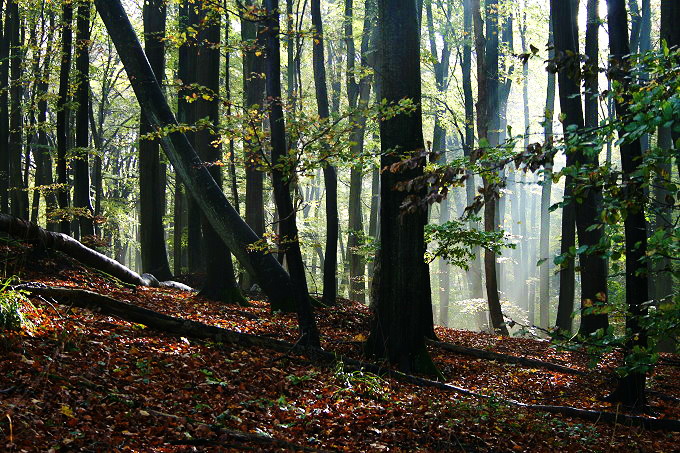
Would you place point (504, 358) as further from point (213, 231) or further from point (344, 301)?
point (213, 231)

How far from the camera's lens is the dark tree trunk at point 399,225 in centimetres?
734

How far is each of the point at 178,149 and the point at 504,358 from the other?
7043 mm

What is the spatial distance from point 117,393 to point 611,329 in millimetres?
4067

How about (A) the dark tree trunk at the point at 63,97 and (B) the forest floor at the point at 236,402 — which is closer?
(B) the forest floor at the point at 236,402

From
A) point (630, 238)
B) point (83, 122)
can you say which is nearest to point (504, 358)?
point (630, 238)

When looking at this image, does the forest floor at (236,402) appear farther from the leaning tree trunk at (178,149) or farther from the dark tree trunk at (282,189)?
the leaning tree trunk at (178,149)

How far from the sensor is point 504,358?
941 centimetres

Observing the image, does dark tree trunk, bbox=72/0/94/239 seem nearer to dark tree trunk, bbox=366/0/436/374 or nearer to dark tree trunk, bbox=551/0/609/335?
dark tree trunk, bbox=366/0/436/374

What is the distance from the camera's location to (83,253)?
402 inches

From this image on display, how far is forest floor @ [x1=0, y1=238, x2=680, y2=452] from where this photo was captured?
4059mm

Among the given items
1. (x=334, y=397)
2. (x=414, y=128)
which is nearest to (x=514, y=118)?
(x=414, y=128)

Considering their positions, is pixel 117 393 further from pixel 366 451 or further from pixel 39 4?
pixel 39 4

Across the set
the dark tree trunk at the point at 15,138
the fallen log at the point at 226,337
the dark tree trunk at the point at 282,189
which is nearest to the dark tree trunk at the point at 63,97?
the dark tree trunk at the point at 15,138

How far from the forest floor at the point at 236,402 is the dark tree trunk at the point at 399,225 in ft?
2.51
